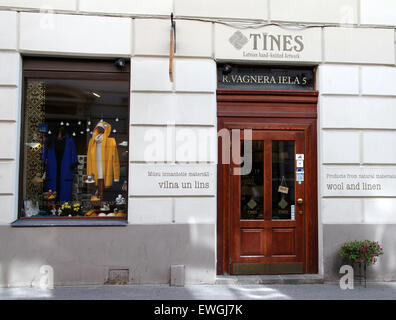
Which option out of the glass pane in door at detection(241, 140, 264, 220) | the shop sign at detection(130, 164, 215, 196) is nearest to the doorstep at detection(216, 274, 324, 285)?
the glass pane in door at detection(241, 140, 264, 220)

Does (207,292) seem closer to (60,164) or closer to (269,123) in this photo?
(269,123)

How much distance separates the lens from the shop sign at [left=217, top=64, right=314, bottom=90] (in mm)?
6098

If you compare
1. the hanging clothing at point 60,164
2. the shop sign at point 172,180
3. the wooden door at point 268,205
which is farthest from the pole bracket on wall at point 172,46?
the hanging clothing at point 60,164

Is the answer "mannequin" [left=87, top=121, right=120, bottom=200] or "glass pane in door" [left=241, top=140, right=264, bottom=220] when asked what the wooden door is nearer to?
"glass pane in door" [left=241, top=140, right=264, bottom=220]

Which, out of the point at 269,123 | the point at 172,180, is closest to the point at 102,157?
the point at 172,180

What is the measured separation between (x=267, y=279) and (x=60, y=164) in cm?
403

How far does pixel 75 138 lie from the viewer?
6066mm

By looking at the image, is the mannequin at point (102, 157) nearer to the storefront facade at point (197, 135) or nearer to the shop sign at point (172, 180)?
the storefront facade at point (197, 135)

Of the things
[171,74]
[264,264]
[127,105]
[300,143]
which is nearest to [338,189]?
[300,143]

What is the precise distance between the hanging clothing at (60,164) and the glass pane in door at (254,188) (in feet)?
9.84

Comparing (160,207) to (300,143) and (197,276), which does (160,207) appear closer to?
(197,276)

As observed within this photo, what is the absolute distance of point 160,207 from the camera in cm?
564

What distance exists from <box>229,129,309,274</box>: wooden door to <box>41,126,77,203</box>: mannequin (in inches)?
111

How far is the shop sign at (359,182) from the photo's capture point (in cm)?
588
